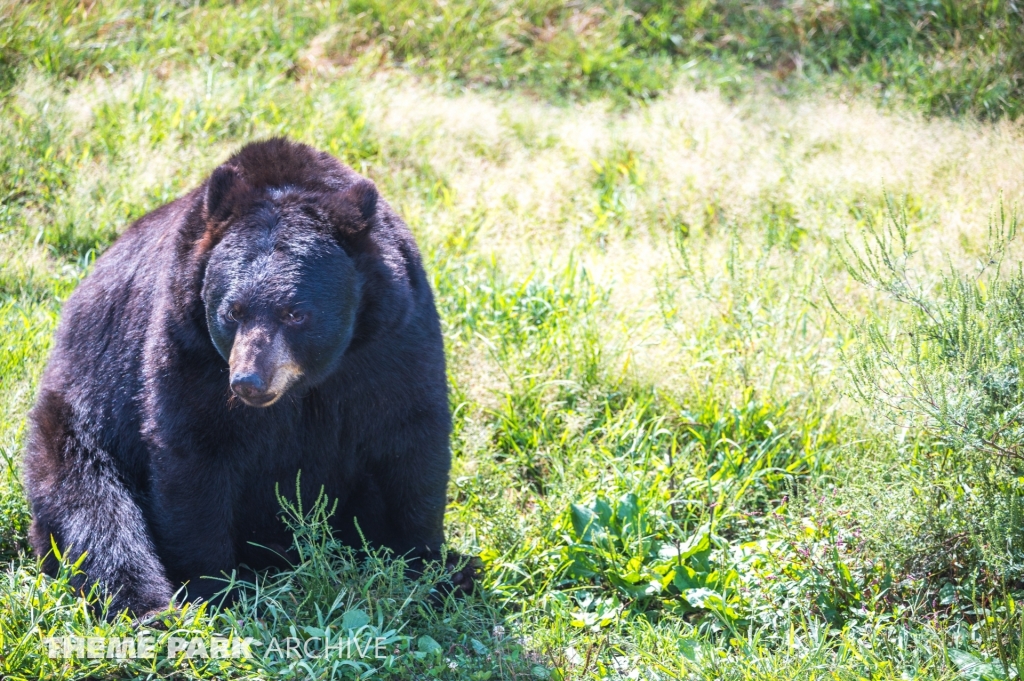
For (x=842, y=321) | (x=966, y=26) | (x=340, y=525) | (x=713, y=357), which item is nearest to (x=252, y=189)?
(x=340, y=525)

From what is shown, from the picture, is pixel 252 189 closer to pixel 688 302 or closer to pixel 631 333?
pixel 631 333

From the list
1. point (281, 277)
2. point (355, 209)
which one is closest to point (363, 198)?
point (355, 209)

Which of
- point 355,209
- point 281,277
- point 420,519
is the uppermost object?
point 355,209

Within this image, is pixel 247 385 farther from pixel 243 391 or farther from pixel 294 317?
pixel 294 317

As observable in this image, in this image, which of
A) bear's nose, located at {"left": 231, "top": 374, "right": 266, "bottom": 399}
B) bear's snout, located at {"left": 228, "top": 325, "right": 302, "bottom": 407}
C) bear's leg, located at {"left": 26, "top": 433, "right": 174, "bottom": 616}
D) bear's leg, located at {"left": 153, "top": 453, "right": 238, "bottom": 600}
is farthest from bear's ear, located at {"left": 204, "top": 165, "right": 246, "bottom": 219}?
bear's leg, located at {"left": 26, "top": 433, "right": 174, "bottom": 616}

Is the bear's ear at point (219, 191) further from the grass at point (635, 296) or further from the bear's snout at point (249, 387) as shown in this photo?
the grass at point (635, 296)

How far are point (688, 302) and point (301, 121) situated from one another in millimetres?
3387

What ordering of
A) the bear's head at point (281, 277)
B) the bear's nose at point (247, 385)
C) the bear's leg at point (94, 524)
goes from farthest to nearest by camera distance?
the bear's leg at point (94, 524) < the bear's head at point (281, 277) < the bear's nose at point (247, 385)

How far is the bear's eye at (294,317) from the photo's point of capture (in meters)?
3.28

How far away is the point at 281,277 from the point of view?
3287 mm

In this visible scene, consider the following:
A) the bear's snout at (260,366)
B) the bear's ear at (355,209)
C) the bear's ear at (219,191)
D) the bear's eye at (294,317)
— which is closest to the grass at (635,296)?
the bear's snout at (260,366)

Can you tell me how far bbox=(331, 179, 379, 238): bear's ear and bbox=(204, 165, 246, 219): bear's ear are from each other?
376 millimetres

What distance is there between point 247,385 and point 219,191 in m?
0.84

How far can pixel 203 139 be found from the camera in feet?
22.4
